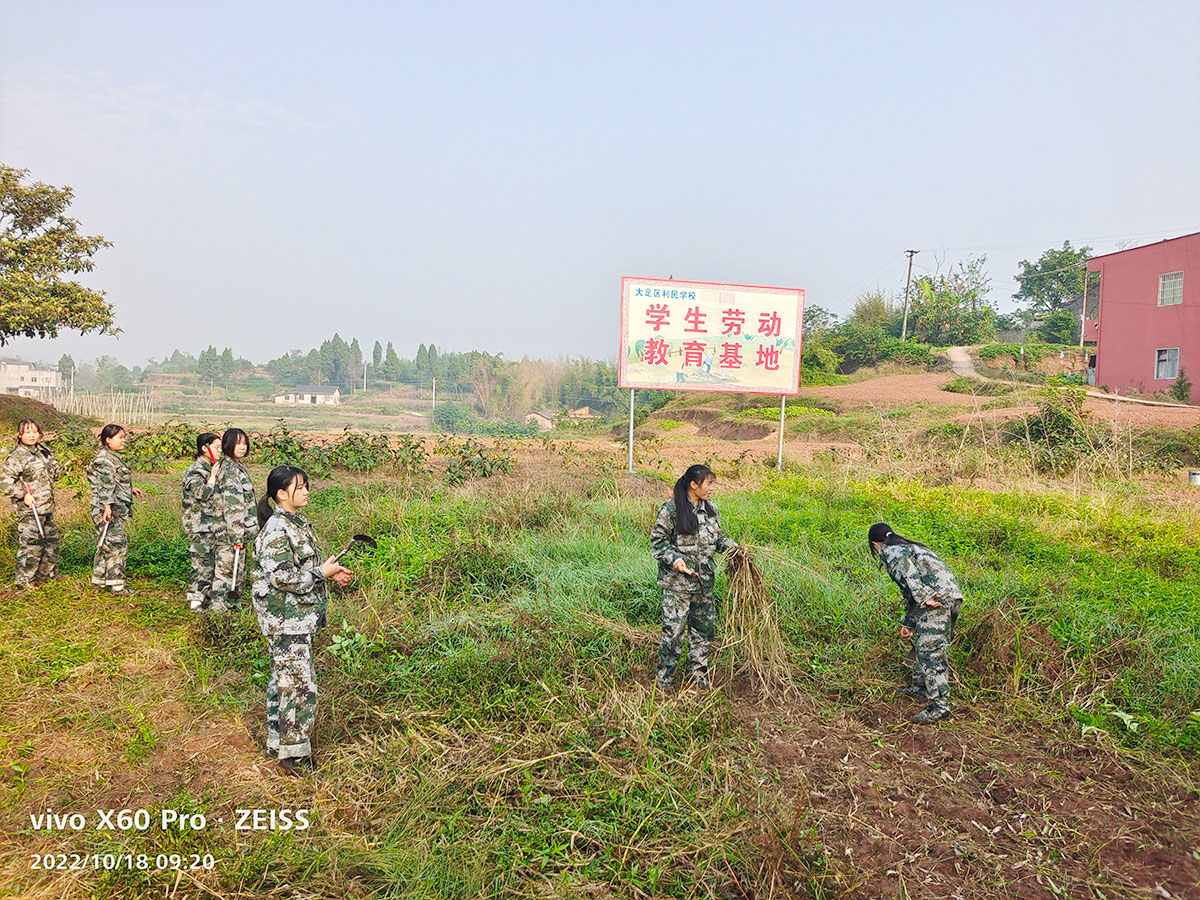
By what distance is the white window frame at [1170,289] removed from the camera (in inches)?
810

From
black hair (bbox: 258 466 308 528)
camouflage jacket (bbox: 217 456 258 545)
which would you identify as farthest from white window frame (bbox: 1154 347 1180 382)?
black hair (bbox: 258 466 308 528)

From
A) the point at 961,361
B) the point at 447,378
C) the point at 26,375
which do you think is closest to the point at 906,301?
the point at 961,361

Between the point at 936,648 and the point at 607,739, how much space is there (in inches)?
75.9

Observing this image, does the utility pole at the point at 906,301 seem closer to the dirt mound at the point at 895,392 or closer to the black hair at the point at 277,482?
the dirt mound at the point at 895,392

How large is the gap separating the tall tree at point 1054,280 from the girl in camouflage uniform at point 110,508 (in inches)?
1880

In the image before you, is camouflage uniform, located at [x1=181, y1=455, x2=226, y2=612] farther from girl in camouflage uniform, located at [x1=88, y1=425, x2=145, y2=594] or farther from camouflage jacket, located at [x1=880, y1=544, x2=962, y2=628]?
camouflage jacket, located at [x1=880, y1=544, x2=962, y2=628]

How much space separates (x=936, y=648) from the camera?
4117mm

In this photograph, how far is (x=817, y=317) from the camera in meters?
39.3

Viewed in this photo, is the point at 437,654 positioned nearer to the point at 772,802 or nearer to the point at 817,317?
the point at 772,802

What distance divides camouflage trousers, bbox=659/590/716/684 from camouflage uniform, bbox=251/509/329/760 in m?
1.97

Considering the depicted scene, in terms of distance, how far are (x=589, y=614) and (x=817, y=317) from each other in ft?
122

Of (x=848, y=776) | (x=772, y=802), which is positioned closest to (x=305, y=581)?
(x=772, y=802)

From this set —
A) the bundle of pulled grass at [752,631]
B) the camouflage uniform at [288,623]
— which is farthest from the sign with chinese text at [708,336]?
the camouflage uniform at [288,623]

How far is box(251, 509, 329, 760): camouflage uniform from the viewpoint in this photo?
138 inches
